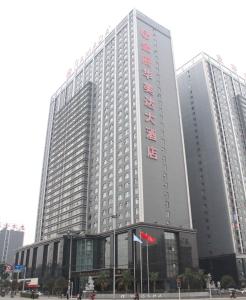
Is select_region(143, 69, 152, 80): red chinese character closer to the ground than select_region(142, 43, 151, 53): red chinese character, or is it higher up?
closer to the ground

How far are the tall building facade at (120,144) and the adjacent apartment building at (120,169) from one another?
315 mm

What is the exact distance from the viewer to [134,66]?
103 m

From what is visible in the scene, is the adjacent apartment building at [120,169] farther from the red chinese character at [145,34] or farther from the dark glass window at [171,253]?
the red chinese character at [145,34]

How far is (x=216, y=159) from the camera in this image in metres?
113

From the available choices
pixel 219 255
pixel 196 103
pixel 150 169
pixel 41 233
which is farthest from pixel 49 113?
pixel 219 255

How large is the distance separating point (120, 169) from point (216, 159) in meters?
37.3

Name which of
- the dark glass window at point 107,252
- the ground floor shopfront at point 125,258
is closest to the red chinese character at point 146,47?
the ground floor shopfront at point 125,258

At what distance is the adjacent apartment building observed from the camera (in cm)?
8369

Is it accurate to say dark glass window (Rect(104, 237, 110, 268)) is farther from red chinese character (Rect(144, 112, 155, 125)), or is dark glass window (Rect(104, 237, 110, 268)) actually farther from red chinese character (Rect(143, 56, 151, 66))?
red chinese character (Rect(143, 56, 151, 66))

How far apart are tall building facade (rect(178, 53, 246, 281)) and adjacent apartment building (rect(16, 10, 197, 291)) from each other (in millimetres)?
19958

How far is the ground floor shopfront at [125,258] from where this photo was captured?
75.1 metres

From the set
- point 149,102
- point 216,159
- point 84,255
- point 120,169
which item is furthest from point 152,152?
point 84,255

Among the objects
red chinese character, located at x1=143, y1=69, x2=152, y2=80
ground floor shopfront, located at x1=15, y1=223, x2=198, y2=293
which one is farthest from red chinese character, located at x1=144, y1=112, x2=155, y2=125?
ground floor shopfront, located at x1=15, y1=223, x2=198, y2=293

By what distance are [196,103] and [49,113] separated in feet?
209
